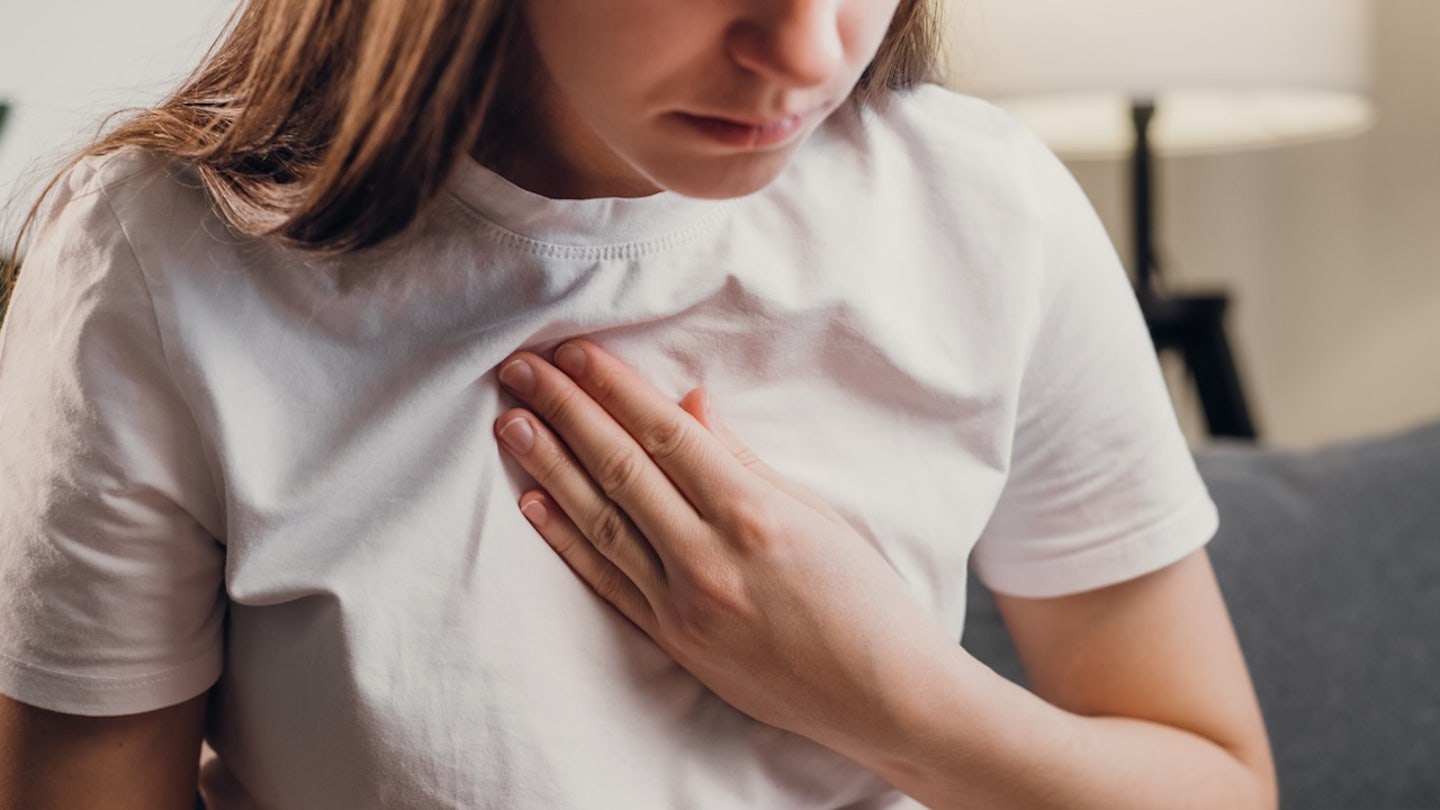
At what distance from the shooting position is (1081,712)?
744 mm

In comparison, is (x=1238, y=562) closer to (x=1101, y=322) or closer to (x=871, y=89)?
(x=1101, y=322)

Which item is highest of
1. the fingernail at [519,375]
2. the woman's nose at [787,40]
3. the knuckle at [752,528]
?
the woman's nose at [787,40]

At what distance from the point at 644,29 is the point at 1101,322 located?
0.33 m

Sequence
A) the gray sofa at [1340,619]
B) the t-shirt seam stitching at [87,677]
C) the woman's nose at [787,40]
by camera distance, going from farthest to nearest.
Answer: the gray sofa at [1340,619] → the t-shirt seam stitching at [87,677] → the woman's nose at [787,40]

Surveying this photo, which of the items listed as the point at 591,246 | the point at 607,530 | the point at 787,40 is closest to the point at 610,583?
the point at 607,530

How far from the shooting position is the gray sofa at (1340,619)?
0.95 m

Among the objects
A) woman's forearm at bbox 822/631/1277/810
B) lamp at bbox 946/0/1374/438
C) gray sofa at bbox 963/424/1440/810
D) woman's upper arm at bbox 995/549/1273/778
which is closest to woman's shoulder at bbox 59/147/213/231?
woman's forearm at bbox 822/631/1277/810

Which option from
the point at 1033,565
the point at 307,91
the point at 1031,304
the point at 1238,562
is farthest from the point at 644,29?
the point at 1238,562

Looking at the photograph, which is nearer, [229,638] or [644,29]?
[644,29]

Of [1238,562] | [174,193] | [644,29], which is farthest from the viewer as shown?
[1238,562]

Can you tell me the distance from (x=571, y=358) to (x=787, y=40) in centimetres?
20

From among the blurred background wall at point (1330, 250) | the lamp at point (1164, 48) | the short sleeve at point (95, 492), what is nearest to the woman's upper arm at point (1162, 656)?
the short sleeve at point (95, 492)

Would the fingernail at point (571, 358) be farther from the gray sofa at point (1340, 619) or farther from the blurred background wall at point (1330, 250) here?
the blurred background wall at point (1330, 250)

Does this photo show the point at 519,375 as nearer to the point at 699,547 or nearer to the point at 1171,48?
the point at 699,547
